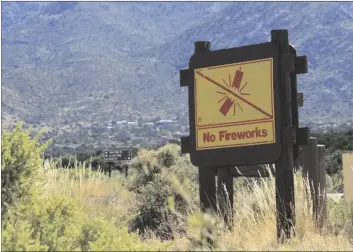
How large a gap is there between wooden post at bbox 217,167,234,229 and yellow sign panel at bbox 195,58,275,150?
0.72 m

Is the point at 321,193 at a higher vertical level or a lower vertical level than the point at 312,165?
lower

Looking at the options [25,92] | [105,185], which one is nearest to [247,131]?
Answer: [105,185]

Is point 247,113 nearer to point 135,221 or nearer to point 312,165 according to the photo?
point 312,165

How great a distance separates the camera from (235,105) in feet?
28.6

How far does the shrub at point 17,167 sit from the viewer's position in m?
7.09

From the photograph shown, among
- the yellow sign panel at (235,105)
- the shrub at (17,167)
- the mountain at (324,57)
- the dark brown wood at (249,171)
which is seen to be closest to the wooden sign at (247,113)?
the yellow sign panel at (235,105)

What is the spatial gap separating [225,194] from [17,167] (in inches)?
123

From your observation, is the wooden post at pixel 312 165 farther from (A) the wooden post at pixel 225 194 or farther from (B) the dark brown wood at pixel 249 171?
(A) the wooden post at pixel 225 194

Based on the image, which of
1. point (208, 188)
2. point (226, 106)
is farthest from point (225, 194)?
point (226, 106)

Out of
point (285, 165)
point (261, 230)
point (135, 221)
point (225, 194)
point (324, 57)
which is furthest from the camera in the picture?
point (324, 57)

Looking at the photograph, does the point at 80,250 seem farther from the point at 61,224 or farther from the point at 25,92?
the point at 25,92

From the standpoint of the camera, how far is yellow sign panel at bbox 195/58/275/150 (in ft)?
28.0

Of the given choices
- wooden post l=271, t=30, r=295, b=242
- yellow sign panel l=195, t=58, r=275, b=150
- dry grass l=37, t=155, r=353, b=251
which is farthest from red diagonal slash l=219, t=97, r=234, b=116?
dry grass l=37, t=155, r=353, b=251

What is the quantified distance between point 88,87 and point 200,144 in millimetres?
135272
